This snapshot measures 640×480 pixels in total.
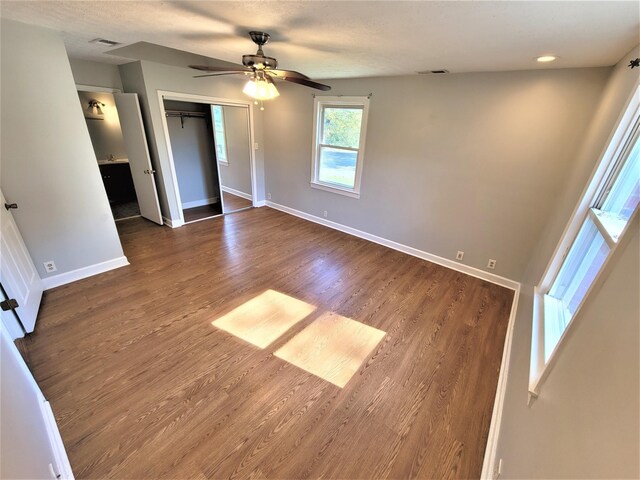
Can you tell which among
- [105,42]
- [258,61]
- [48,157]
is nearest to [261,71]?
[258,61]

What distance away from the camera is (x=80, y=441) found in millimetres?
1477

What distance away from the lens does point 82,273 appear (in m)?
2.89

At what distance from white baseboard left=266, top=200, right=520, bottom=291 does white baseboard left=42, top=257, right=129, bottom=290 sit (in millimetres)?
2803

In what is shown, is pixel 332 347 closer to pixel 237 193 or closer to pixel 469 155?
pixel 469 155

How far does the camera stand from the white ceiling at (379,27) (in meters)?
1.35

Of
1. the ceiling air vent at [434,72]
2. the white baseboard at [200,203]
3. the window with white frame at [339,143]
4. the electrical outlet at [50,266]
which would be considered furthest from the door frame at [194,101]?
the ceiling air vent at [434,72]

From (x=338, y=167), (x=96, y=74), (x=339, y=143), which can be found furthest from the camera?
(x=338, y=167)

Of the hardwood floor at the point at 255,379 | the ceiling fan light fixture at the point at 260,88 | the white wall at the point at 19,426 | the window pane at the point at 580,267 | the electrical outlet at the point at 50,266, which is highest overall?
the ceiling fan light fixture at the point at 260,88

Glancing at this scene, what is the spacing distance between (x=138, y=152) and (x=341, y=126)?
3.09 m

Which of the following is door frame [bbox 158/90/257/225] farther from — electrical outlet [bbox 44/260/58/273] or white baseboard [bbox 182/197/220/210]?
electrical outlet [bbox 44/260/58/273]

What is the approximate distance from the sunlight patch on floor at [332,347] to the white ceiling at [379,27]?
226 centimetres

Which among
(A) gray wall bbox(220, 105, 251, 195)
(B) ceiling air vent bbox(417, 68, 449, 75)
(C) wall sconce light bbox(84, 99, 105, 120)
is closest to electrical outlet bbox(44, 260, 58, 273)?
(A) gray wall bbox(220, 105, 251, 195)

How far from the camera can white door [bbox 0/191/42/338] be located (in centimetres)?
204

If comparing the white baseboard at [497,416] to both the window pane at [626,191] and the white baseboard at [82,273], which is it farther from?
the white baseboard at [82,273]
